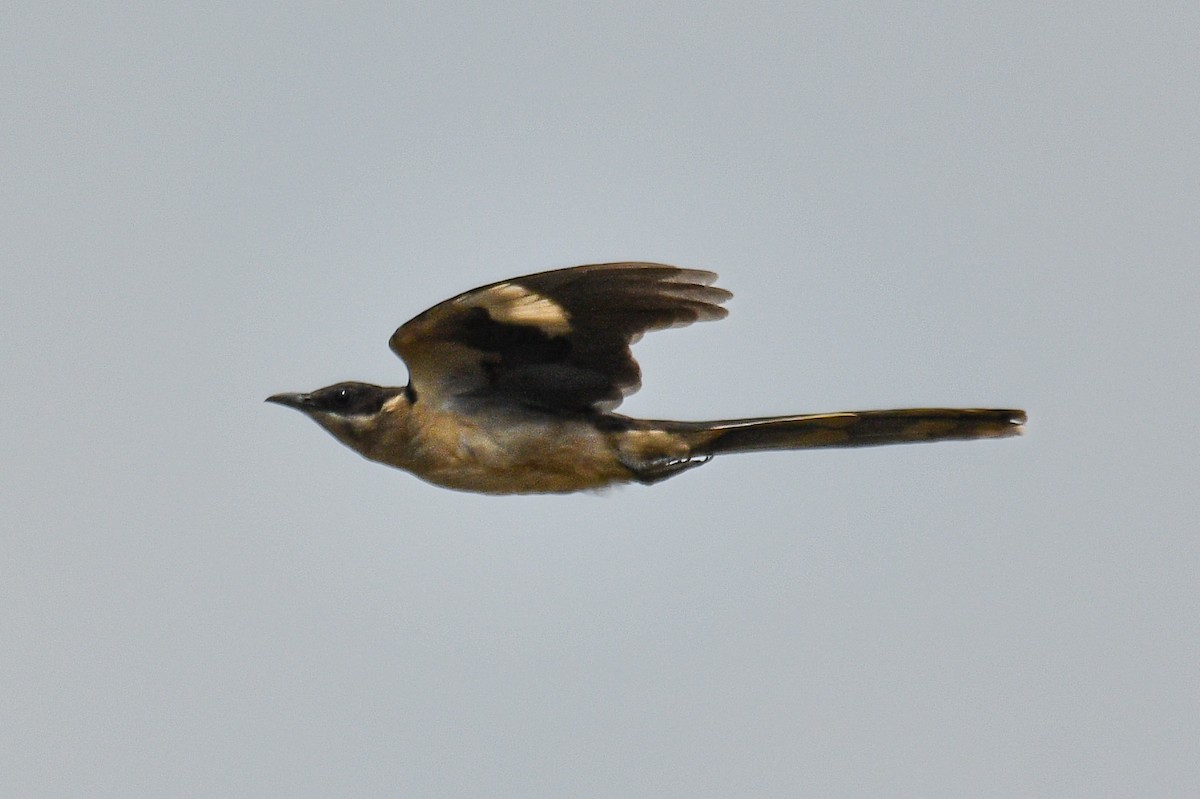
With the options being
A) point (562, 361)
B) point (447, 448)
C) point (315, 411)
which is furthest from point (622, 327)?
point (315, 411)

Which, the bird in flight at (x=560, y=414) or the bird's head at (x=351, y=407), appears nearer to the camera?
the bird in flight at (x=560, y=414)

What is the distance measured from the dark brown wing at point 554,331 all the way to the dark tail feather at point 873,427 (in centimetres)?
74

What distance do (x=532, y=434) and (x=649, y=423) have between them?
2.37ft

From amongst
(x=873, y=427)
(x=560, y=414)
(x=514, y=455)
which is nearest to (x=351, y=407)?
(x=514, y=455)

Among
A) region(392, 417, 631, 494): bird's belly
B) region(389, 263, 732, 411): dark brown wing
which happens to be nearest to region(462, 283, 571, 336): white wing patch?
region(389, 263, 732, 411): dark brown wing

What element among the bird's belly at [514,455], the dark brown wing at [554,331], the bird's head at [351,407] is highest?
the dark brown wing at [554,331]

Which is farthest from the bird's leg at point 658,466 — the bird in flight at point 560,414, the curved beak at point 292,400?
the curved beak at point 292,400

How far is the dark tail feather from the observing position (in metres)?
11.2

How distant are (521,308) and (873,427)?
2.20m

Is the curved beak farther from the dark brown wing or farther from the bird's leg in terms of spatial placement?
the bird's leg

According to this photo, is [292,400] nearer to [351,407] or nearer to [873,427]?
[351,407]

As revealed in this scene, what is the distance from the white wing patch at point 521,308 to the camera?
10805mm

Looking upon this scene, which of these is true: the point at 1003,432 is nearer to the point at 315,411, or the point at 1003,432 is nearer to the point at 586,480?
the point at 586,480

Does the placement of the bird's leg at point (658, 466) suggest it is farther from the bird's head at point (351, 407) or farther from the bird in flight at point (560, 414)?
the bird's head at point (351, 407)
